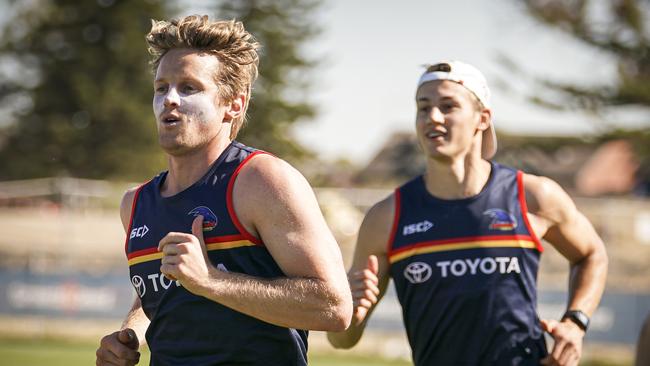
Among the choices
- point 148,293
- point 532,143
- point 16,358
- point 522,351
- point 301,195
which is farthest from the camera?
point 532,143

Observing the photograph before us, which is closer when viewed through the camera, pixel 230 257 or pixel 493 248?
pixel 230 257

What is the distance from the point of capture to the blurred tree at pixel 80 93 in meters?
39.6

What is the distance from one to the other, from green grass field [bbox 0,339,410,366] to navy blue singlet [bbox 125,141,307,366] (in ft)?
31.3

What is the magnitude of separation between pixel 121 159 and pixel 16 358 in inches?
1014

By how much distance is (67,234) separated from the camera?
76.5 feet

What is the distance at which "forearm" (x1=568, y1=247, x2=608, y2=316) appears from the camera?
5676mm

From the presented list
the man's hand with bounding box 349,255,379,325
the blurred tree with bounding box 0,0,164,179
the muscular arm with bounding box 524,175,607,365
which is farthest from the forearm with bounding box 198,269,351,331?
the blurred tree with bounding box 0,0,164,179

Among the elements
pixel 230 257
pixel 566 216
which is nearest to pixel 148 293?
pixel 230 257

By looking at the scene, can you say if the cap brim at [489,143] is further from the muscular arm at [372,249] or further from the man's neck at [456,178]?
the muscular arm at [372,249]

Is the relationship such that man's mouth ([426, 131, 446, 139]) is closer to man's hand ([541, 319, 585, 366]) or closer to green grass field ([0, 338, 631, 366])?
man's hand ([541, 319, 585, 366])

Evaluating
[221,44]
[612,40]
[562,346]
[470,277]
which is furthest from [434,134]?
[612,40]

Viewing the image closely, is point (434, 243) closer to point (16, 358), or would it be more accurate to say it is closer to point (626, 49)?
point (16, 358)

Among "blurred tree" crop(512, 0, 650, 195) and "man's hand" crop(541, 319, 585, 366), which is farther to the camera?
"blurred tree" crop(512, 0, 650, 195)

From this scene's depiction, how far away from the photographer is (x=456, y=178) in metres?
5.74
